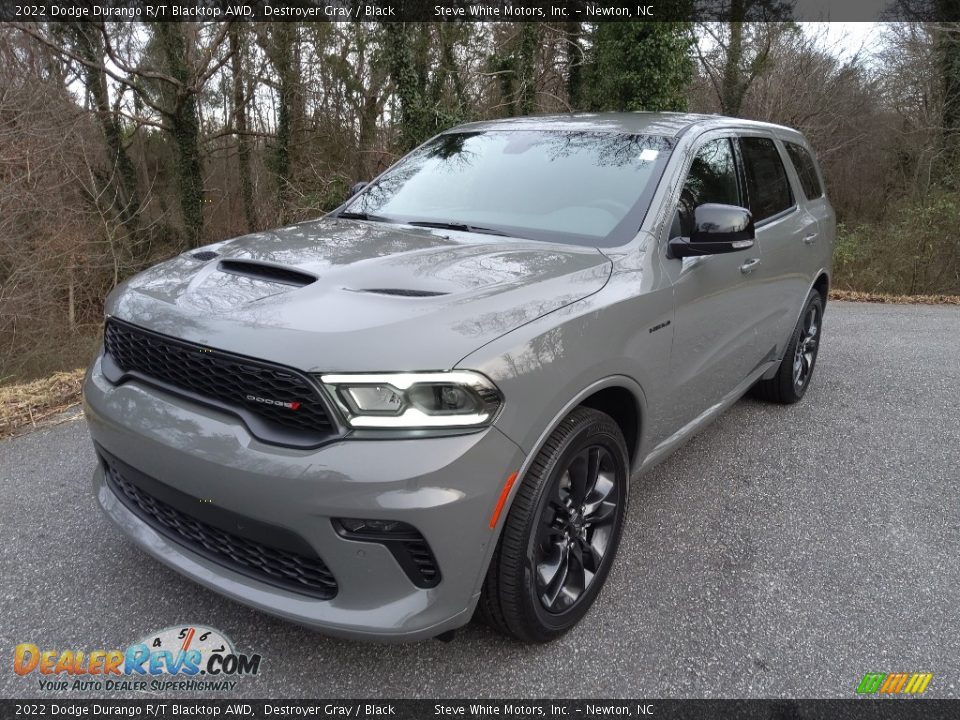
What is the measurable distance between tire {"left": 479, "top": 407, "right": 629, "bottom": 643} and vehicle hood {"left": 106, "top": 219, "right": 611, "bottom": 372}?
47 centimetres

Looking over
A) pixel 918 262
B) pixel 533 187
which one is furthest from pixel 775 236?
pixel 918 262

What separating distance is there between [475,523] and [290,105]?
57.2ft

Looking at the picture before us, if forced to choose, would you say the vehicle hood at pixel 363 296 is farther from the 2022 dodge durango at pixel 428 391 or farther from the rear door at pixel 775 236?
the rear door at pixel 775 236

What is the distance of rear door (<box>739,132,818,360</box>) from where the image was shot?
372cm

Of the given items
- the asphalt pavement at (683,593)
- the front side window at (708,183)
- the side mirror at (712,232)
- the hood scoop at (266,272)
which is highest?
the front side window at (708,183)

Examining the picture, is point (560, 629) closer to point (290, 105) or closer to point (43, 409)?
point (43, 409)

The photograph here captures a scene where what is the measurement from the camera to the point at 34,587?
2615 mm

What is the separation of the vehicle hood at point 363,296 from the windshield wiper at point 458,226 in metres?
0.10

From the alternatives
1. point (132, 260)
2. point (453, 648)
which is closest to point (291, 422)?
point (453, 648)

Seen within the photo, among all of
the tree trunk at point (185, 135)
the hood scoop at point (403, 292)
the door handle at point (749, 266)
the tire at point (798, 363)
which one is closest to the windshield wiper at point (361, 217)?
the hood scoop at point (403, 292)

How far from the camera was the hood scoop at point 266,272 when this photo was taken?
2268 mm

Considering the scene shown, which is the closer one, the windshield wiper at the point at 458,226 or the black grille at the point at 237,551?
the black grille at the point at 237,551

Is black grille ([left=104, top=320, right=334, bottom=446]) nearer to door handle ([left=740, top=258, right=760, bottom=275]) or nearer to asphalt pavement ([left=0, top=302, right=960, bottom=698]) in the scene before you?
asphalt pavement ([left=0, top=302, right=960, bottom=698])

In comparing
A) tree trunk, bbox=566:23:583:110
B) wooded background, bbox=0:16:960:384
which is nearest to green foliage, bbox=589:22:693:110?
wooded background, bbox=0:16:960:384
